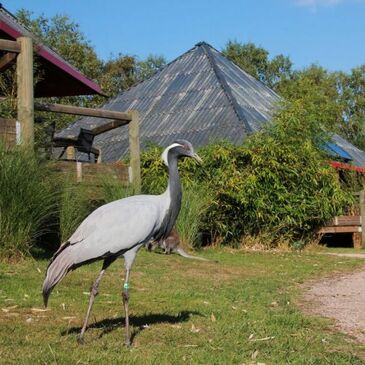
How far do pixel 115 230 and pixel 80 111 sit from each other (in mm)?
6311

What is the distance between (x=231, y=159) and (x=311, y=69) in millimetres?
40047

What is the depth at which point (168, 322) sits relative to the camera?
20.3 ft

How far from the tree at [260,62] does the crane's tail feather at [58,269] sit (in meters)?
47.0

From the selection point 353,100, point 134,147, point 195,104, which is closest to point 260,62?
point 353,100

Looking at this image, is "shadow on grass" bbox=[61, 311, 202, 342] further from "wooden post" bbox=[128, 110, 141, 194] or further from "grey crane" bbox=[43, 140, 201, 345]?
"wooden post" bbox=[128, 110, 141, 194]

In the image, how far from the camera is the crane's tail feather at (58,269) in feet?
17.3

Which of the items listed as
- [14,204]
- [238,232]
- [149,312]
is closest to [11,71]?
[14,204]

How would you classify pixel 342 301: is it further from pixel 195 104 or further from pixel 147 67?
pixel 147 67

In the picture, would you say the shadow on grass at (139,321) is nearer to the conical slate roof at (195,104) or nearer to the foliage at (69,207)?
the foliage at (69,207)

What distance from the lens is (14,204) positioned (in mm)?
8945

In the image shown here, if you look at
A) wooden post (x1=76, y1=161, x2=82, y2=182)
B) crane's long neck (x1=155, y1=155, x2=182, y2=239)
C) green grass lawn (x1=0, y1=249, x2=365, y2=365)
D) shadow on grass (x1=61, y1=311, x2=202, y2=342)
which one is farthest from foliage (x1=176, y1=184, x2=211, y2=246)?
crane's long neck (x1=155, y1=155, x2=182, y2=239)

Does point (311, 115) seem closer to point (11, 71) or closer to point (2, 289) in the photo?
point (11, 71)

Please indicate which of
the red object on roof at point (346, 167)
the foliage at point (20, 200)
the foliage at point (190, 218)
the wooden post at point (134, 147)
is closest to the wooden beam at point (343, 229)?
the red object on roof at point (346, 167)

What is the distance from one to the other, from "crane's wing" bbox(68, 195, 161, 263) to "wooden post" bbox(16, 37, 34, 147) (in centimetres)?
468
